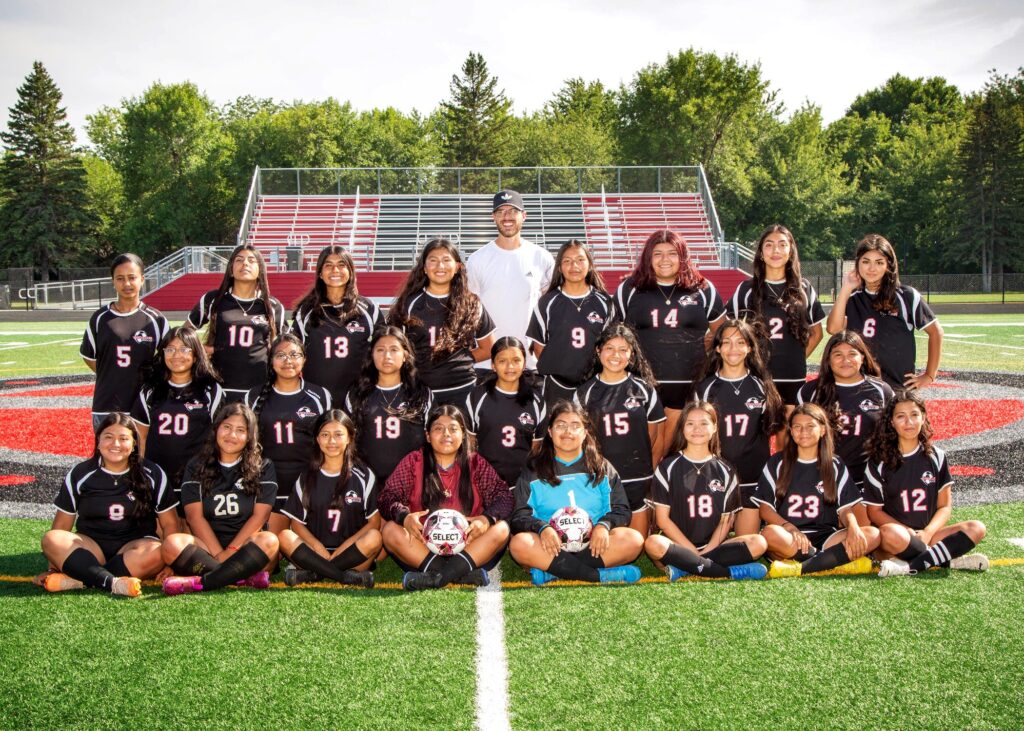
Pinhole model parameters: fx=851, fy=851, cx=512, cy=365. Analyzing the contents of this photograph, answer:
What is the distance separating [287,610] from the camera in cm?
390

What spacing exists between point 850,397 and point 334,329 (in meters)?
3.04

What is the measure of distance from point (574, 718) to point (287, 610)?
5.22ft

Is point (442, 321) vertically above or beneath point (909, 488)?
above

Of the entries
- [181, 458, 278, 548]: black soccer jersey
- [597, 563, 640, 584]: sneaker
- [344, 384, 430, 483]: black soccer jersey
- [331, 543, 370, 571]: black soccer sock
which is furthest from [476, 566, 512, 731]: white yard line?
[181, 458, 278, 548]: black soccer jersey

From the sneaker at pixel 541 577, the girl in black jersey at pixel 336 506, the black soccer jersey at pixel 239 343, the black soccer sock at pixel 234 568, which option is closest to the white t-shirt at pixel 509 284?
the black soccer jersey at pixel 239 343

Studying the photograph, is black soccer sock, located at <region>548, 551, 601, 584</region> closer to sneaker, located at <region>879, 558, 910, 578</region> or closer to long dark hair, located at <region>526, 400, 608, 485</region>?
long dark hair, located at <region>526, 400, 608, 485</region>

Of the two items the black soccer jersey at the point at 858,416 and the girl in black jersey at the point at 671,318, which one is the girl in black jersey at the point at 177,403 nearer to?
the girl in black jersey at the point at 671,318

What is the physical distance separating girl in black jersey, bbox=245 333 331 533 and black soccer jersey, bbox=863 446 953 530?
3.05 meters

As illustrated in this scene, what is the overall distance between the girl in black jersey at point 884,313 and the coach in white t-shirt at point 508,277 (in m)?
1.90

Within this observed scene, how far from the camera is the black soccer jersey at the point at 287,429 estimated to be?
15.6 feet

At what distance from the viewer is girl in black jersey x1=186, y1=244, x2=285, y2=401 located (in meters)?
5.00

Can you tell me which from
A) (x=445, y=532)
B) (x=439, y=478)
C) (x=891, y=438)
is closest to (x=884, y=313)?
(x=891, y=438)

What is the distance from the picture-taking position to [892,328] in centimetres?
520

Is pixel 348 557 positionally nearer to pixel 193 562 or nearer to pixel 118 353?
pixel 193 562
